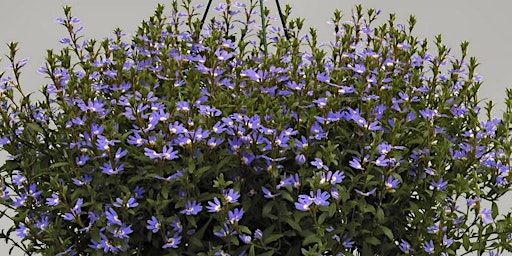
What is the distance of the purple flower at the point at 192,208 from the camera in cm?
288

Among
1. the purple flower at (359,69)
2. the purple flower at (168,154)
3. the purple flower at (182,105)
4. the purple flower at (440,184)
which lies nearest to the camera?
the purple flower at (168,154)

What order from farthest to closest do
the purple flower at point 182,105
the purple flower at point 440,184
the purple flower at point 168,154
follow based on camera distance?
the purple flower at point 440,184 → the purple flower at point 182,105 → the purple flower at point 168,154

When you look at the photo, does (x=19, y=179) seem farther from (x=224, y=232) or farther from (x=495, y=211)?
(x=495, y=211)

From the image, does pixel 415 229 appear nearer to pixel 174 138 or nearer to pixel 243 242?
pixel 243 242

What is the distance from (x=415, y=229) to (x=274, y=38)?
89cm

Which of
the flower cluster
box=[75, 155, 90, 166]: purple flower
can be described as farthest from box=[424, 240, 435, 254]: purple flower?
box=[75, 155, 90, 166]: purple flower

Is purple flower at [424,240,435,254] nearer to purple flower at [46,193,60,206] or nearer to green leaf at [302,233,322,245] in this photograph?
green leaf at [302,233,322,245]

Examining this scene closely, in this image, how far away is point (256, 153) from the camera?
293 cm

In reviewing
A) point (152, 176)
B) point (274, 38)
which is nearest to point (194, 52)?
point (274, 38)

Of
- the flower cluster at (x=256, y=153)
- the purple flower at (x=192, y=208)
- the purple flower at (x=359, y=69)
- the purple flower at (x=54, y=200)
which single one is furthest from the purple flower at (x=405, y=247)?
the purple flower at (x=54, y=200)

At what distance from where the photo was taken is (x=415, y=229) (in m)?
3.20

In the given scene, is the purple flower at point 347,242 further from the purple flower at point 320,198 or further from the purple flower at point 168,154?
the purple flower at point 168,154

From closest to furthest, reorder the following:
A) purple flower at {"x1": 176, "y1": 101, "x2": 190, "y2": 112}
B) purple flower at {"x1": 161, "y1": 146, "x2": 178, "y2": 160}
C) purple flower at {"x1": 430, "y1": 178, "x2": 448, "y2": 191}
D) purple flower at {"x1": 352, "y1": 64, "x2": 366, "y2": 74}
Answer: purple flower at {"x1": 161, "y1": 146, "x2": 178, "y2": 160}, purple flower at {"x1": 176, "y1": 101, "x2": 190, "y2": 112}, purple flower at {"x1": 430, "y1": 178, "x2": 448, "y2": 191}, purple flower at {"x1": 352, "y1": 64, "x2": 366, "y2": 74}

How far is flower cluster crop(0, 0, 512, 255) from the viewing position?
2916 millimetres
